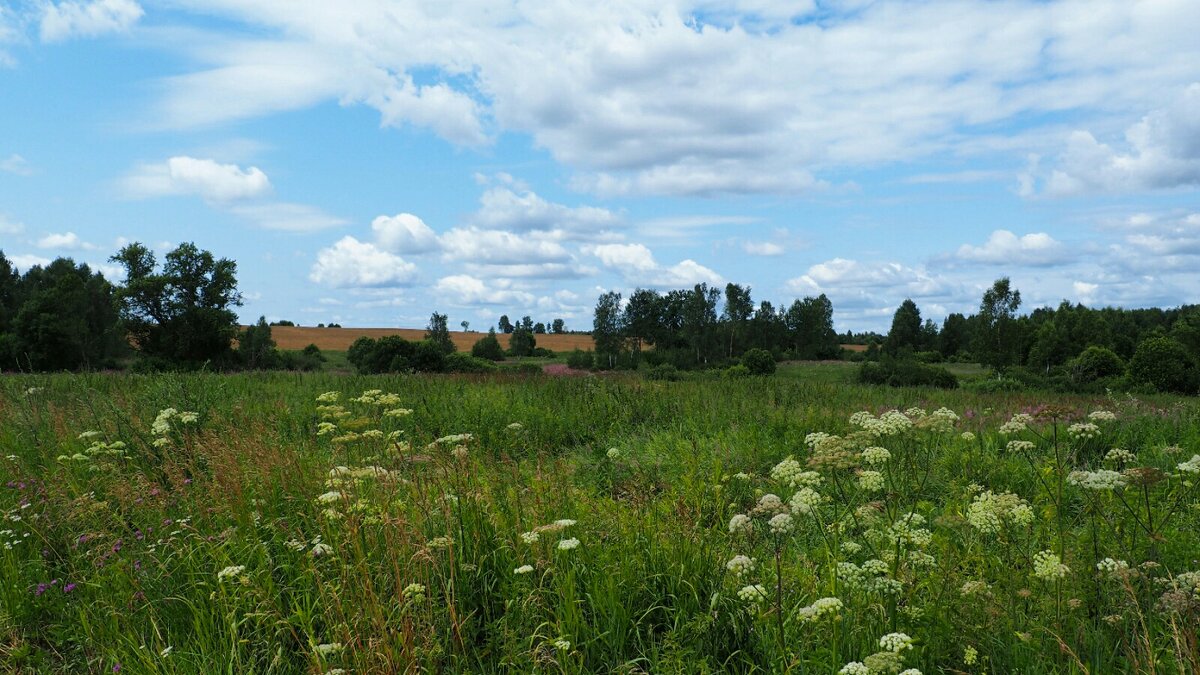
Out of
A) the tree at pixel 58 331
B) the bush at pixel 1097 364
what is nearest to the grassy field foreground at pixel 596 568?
the bush at pixel 1097 364

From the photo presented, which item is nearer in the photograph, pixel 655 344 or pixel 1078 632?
pixel 1078 632

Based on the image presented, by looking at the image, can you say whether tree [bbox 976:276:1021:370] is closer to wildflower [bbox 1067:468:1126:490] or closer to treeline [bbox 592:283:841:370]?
treeline [bbox 592:283:841:370]

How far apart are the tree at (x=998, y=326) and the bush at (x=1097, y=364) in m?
6.52

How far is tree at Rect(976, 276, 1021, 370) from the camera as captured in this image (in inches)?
2092

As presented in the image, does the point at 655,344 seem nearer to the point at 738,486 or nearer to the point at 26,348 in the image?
the point at 26,348

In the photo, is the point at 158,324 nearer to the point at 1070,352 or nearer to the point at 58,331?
the point at 58,331

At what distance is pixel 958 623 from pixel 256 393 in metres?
13.4

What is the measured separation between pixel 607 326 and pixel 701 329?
33.4 feet

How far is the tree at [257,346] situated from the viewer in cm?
5200

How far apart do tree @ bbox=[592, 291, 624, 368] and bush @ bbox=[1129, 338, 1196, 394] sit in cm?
4003

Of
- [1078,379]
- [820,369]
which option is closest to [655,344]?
[820,369]

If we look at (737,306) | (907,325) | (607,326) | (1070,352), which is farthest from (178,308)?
(907,325)

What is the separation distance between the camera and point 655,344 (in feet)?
246

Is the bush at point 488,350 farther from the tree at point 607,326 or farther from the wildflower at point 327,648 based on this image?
the wildflower at point 327,648
